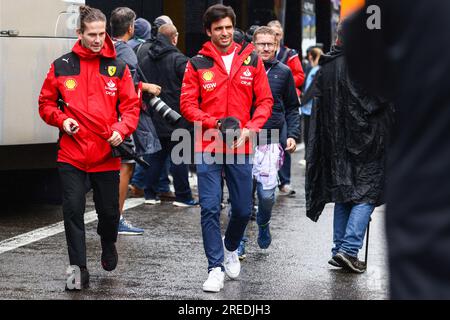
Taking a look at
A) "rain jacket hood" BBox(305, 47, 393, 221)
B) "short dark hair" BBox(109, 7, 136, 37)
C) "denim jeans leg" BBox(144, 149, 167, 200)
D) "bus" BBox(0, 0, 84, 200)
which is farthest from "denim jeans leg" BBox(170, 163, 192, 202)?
"rain jacket hood" BBox(305, 47, 393, 221)

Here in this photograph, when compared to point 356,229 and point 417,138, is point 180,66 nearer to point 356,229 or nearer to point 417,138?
point 356,229

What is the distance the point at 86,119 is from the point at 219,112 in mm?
869

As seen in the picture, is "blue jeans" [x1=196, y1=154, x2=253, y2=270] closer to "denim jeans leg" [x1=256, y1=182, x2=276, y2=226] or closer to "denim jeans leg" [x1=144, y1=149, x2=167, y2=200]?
"denim jeans leg" [x1=256, y1=182, x2=276, y2=226]

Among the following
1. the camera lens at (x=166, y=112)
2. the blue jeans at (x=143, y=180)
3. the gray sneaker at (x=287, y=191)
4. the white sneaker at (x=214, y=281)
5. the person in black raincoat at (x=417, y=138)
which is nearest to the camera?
the person in black raincoat at (x=417, y=138)

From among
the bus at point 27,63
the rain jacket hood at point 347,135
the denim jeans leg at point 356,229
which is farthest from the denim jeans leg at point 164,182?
the denim jeans leg at point 356,229

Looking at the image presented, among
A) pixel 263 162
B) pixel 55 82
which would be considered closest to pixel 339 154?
pixel 263 162

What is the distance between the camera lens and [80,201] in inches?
270

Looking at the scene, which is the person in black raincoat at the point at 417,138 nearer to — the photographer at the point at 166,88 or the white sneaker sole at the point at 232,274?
the white sneaker sole at the point at 232,274

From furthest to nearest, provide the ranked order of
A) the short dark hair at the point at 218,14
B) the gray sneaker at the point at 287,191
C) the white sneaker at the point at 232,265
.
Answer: the gray sneaker at the point at 287,191 < the white sneaker at the point at 232,265 < the short dark hair at the point at 218,14

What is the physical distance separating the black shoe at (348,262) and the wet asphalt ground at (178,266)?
0.19 feet

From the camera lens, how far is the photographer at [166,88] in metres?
11.3

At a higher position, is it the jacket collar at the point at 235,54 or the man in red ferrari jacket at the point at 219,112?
the jacket collar at the point at 235,54

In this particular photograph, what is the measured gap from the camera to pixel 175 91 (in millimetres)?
11375
